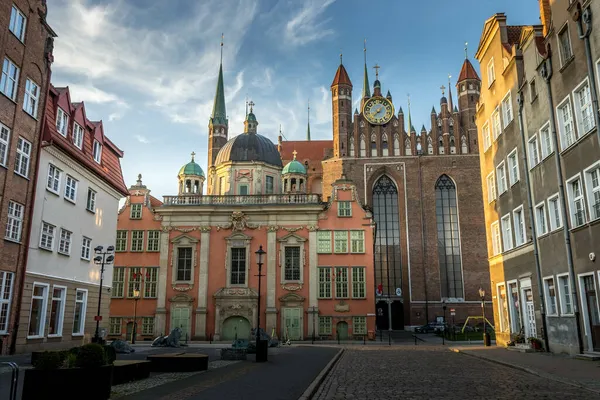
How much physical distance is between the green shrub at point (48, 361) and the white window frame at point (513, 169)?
22.6 meters

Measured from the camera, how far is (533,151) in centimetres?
2369

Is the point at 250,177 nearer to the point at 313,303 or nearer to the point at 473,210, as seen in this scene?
the point at 313,303

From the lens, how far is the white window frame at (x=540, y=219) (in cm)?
2258

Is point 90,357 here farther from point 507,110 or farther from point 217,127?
point 217,127

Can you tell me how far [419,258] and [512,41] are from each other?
37066 mm

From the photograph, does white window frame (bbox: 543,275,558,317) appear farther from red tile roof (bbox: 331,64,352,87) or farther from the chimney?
red tile roof (bbox: 331,64,352,87)

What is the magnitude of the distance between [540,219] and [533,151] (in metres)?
3.14

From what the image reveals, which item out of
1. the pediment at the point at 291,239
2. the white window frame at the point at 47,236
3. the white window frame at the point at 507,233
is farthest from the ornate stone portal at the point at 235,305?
the white window frame at the point at 507,233

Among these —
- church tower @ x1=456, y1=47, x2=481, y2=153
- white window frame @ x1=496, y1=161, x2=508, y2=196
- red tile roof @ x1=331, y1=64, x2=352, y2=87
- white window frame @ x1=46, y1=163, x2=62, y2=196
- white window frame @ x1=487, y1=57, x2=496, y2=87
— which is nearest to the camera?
white window frame @ x1=46, y1=163, x2=62, y2=196

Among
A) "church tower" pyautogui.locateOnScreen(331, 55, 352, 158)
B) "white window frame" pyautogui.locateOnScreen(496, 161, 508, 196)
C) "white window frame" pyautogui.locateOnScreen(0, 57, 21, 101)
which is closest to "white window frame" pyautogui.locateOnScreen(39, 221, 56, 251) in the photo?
"white window frame" pyautogui.locateOnScreen(0, 57, 21, 101)

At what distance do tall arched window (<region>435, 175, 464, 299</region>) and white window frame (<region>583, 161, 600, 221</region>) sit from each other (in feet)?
147

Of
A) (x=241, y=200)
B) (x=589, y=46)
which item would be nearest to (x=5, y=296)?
(x=589, y=46)

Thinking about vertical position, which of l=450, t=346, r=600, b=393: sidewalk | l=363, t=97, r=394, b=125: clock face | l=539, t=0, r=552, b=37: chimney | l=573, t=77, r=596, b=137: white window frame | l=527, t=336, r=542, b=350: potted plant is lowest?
l=450, t=346, r=600, b=393: sidewalk

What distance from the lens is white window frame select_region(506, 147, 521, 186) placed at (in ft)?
84.4
